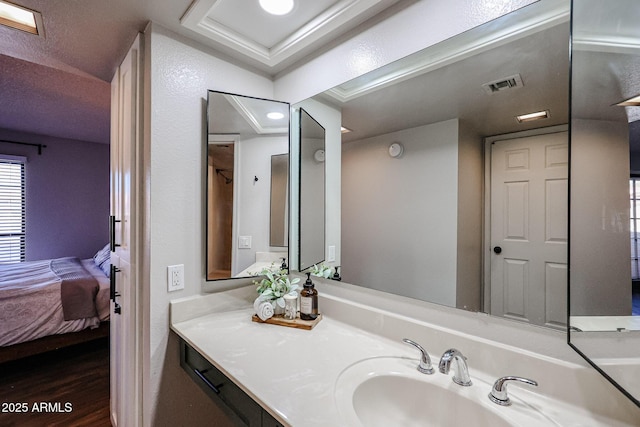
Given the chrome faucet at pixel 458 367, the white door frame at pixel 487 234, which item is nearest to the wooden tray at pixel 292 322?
the chrome faucet at pixel 458 367

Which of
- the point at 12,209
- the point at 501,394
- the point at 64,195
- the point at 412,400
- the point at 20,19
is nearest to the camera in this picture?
the point at 501,394

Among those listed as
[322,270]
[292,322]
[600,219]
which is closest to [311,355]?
[292,322]

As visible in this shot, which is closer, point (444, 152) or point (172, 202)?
point (444, 152)

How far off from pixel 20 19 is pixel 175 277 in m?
1.38

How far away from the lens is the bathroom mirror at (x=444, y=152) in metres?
0.84

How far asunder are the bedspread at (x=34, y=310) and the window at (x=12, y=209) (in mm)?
1487

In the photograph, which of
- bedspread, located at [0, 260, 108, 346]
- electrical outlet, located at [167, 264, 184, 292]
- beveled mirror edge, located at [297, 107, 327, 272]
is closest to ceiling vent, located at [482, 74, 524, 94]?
beveled mirror edge, located at [297, 107, 327, 272]

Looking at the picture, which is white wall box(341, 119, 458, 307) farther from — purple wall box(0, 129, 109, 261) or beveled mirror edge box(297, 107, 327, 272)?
purple wall box(0, 129, 109, 261)

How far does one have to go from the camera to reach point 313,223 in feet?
5.11

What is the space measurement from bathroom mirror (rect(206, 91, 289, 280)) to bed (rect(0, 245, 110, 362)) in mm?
2187

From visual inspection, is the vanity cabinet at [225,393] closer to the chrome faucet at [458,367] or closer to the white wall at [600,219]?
the chrome faucet at [458,367]

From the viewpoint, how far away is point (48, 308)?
255cm

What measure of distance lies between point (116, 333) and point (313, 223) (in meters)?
1.39

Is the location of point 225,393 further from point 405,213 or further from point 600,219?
point 600,219
